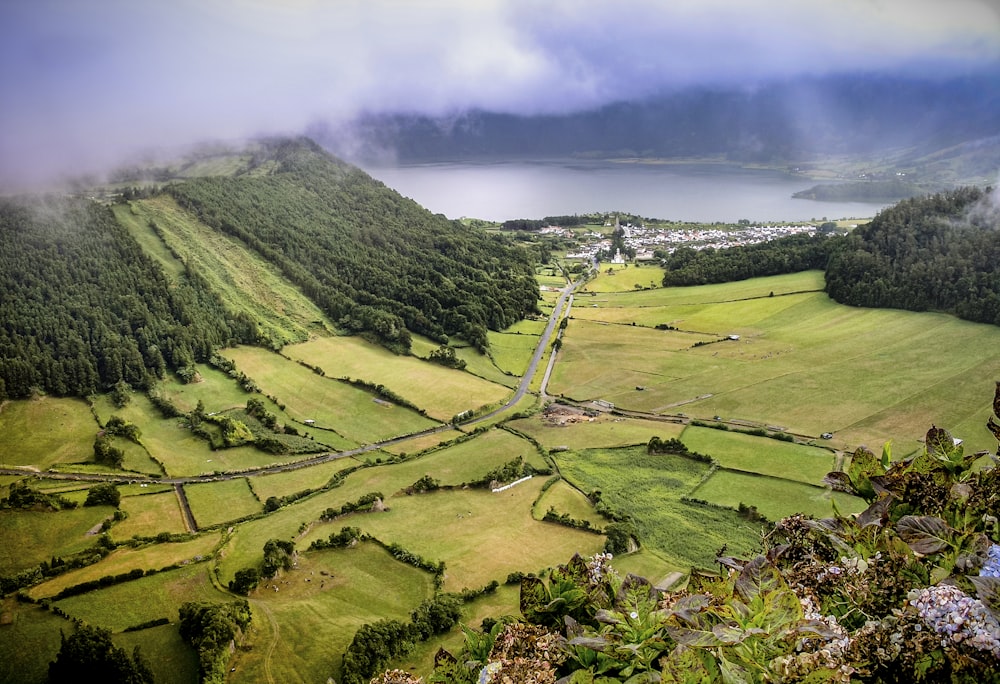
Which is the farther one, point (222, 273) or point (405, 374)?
point (222, 273)

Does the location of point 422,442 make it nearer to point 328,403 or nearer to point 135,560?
point 328,403

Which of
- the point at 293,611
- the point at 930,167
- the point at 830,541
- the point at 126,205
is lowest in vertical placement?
the point at 293,611

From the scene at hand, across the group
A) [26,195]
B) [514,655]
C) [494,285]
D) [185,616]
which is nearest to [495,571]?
[185,616]

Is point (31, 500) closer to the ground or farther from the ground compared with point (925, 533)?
closer to the ground

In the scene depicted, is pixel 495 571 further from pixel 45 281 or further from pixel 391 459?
pixel 45 281

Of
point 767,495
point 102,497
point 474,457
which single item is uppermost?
point 767,495

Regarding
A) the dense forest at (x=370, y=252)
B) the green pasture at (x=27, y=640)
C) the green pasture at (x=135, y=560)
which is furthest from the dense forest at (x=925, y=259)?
the green pasture at (x=27, y=640)

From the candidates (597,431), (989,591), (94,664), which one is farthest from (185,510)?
(989,591)
